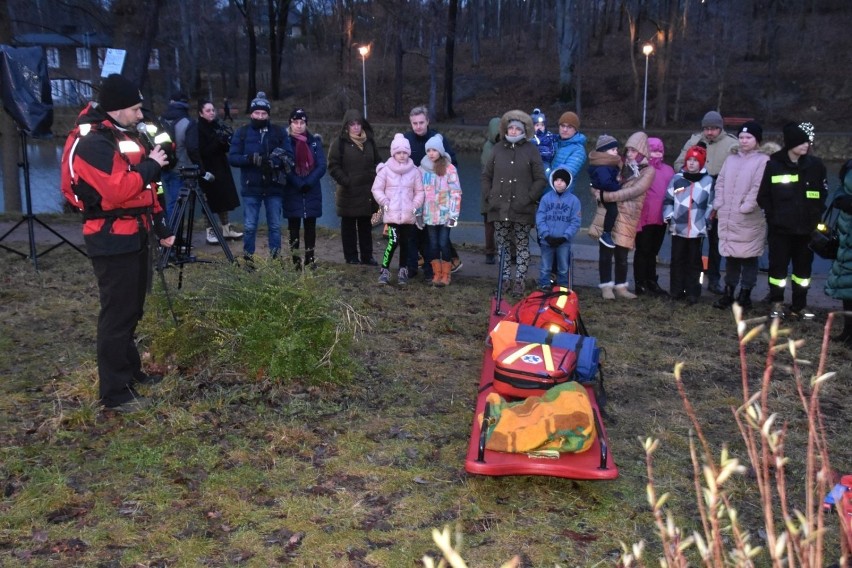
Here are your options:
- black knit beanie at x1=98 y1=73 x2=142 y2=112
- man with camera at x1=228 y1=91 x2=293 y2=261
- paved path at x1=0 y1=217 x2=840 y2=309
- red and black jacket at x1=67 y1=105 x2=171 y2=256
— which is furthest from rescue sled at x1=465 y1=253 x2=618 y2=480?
man with camera at x1=228 y1=91 x2=293 y2=261

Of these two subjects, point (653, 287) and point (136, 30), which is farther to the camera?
point (136, 30)

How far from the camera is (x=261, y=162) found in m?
8.33

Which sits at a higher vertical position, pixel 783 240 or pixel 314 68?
pixel 314 68

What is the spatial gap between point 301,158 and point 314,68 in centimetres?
4482

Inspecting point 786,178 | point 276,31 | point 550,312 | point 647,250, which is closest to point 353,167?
point 647,250

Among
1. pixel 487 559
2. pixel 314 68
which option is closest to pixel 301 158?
pixel 487 559

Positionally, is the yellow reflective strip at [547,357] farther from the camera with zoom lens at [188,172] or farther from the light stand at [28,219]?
the light stand at [28,219]

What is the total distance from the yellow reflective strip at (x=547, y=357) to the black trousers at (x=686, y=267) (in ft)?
11.9

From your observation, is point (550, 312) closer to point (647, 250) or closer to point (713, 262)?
point (647, 250)

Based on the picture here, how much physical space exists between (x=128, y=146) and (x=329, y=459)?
2339 mm

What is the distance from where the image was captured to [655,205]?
810 cm

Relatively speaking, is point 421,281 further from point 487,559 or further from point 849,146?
point 849,146

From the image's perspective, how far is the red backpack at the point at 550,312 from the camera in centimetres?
587

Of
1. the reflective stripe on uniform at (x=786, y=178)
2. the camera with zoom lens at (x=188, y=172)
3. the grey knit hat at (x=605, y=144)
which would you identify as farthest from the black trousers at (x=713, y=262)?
the camera with zoom lens at (x=188, y=172)
